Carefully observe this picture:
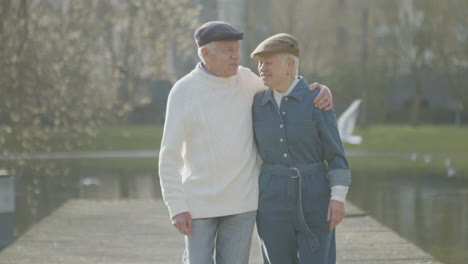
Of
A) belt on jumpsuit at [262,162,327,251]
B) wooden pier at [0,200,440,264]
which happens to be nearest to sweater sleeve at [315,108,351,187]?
belt on jumpsuit at [262,162,327,251]

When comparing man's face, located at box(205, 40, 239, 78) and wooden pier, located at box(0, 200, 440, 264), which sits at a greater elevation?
man's face, located at box(205, 40, 239, 78)

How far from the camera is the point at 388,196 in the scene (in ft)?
45.2

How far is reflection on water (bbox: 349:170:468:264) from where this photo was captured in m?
8.95

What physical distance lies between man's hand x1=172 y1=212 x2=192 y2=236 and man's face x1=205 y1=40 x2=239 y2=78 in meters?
0.75

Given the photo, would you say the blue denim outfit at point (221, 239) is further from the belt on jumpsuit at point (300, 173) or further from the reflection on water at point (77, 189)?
the reflection on water at point (77, 189)

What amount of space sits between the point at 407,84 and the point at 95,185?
135 feet

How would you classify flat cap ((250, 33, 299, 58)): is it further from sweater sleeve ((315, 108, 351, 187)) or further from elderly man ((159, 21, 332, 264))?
sweater sleeve ((315, 108, 351, 187))

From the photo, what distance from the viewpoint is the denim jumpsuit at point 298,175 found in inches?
172

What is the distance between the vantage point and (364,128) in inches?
1439

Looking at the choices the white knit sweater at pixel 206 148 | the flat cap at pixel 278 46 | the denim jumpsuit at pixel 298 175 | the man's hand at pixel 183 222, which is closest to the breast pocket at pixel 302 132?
the denim jumpsuit at pixel 298 175

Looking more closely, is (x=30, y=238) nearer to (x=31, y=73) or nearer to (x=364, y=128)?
(x=31, y=73)

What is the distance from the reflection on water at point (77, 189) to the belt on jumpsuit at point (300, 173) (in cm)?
623

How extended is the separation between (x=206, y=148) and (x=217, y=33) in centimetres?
60

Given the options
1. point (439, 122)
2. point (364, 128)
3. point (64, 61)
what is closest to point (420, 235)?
point (64, 61)
